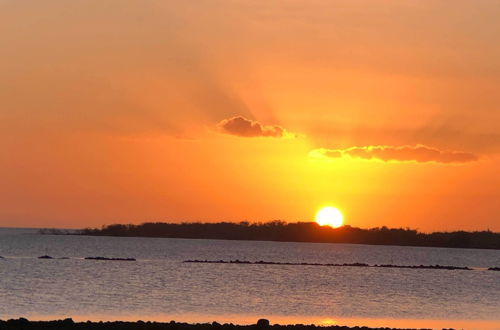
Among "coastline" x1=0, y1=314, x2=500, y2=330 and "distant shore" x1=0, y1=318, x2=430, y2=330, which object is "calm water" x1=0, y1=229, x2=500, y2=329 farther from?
"distant shore" x1=0, y1=318, x2=430, y2=330

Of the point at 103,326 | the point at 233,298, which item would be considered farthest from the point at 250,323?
the point at 233,298

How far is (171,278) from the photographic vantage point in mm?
87000

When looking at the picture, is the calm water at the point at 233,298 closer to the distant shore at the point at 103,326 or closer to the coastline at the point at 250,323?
the coastline at the point at 250,323

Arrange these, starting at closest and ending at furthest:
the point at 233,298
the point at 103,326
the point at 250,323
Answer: the point at 103,326, the point at 250,323, the point at 233,298

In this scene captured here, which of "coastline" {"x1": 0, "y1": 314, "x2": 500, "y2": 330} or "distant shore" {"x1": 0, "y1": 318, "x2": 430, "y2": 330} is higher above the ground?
"coastline" {"x1": 0, "y1": 314, "x2": 500, "y2": 330}

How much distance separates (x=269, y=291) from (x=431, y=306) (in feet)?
47.9

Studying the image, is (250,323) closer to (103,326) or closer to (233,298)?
(103,326)

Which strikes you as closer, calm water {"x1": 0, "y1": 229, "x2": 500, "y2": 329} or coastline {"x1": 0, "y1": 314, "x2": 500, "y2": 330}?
coastline {"x1": 0, "y1": 314, "x2": 500, "y2": 330}

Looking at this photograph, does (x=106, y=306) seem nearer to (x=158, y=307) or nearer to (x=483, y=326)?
(x=158, y=307)

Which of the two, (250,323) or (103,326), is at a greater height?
(250,323)

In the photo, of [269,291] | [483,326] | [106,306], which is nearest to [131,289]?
[269,291]

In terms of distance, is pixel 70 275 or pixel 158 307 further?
pixel 70 275

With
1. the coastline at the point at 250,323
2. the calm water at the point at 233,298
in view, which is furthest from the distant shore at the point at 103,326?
the calm water at the point at 233,298

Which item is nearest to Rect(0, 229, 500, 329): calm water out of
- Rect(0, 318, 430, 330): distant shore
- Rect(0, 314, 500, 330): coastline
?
Rect(0, 314, 500, 330): coastline
